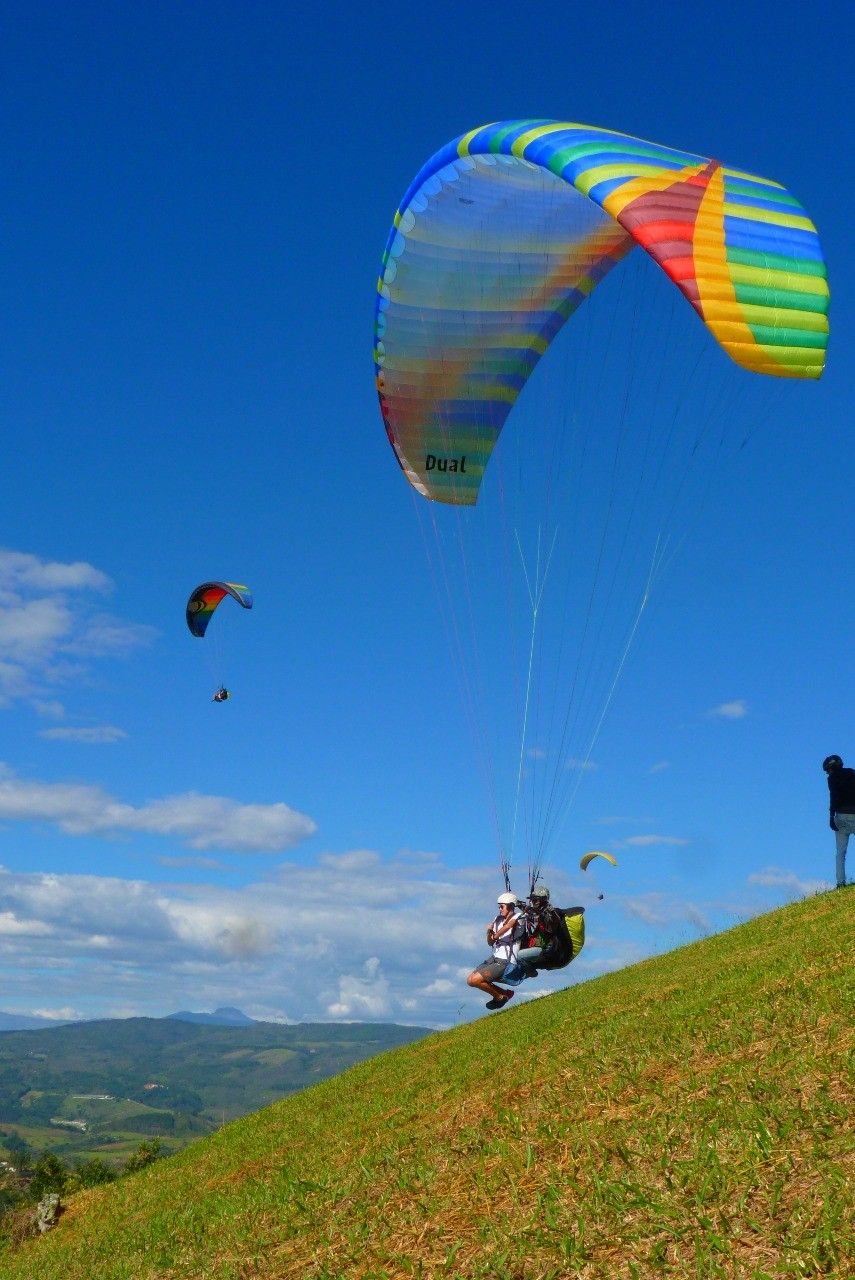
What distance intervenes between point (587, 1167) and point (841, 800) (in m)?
12.8

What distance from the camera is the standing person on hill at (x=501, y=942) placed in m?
17.4

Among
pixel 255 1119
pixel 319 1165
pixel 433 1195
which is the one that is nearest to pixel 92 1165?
pixel 255 1119

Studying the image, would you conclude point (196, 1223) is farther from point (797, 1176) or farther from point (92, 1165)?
point (92, 1165)

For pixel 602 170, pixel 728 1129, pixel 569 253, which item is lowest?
pixel 728 1129

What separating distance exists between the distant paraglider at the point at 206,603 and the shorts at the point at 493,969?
1687cm

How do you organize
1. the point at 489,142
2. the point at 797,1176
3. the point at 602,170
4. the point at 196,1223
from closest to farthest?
the point at 797,1176 → the point at 196,1223 → the point at 602,170 → the point at 489,142

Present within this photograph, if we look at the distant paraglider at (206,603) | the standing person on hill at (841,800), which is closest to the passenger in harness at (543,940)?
the standing person on hill at (841,800)

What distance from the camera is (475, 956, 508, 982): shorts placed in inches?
687

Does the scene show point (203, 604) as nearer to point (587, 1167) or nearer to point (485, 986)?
point (485, 986)

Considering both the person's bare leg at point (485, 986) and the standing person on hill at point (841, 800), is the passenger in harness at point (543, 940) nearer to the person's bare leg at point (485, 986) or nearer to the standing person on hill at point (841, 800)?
the person's bare leg at point (485, 986)

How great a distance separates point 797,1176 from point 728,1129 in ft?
2.94

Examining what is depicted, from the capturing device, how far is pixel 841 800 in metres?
18.5

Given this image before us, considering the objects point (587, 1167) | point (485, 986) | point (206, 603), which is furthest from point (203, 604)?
point (587, 1167)

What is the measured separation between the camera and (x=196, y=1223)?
34.1 feet
